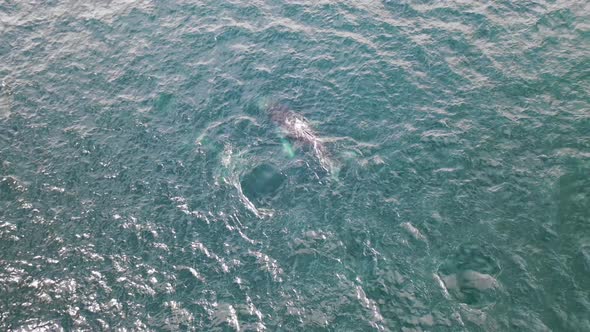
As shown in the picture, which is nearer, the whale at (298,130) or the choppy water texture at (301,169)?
the choppy water texture at (301,169)

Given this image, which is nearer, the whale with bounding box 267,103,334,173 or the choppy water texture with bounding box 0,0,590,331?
the choppy water texture with bounding box 0,0,590,331

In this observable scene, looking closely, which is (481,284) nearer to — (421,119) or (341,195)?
(341,195)

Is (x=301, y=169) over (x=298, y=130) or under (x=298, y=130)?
under

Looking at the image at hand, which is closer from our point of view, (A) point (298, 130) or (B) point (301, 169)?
(B) point (301, 169)
